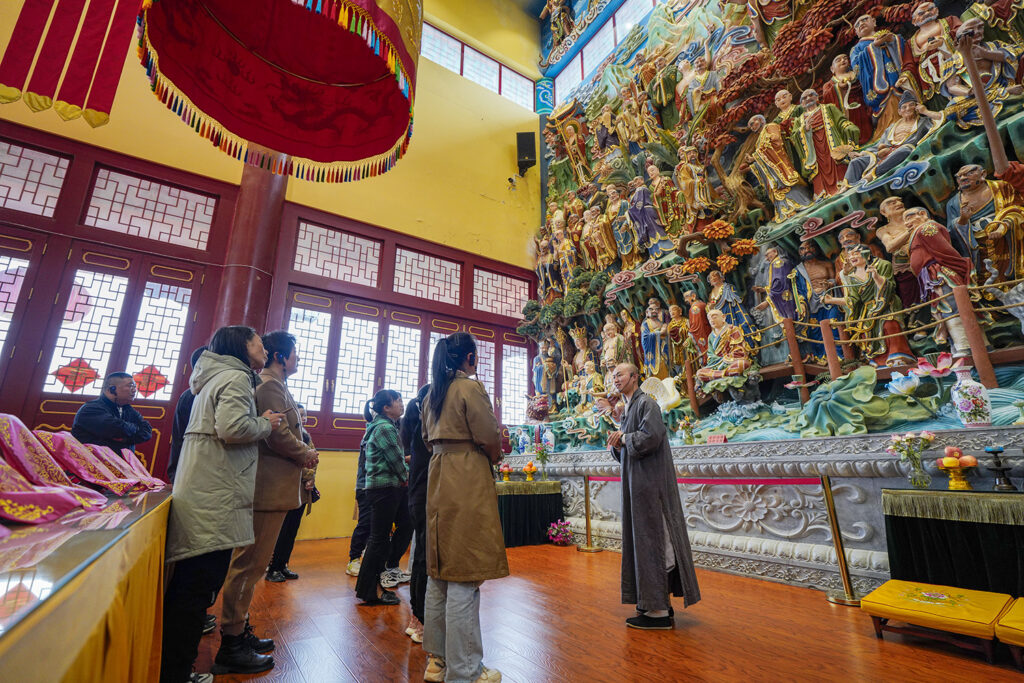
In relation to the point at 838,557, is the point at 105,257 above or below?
above

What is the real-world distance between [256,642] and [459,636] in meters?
0.99

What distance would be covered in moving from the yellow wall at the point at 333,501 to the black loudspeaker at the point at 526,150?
247 inches

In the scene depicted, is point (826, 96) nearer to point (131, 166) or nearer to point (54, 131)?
point (131, 166)

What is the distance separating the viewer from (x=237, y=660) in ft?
5.77

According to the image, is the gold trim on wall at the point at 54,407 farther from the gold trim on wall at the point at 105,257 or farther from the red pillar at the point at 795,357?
the red pillar at the point at 795,357

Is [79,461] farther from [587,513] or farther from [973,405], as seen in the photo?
[973,405]

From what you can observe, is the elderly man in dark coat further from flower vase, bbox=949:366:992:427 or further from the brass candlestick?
flower vase, bbox=949:366:992:427

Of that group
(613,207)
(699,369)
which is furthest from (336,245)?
(699,369)

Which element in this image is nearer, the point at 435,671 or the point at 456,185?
the point at 435,671

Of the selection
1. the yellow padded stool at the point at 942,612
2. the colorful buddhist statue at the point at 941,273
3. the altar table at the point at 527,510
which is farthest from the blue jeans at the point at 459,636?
the colorful buddhist statue at the point at 941,273

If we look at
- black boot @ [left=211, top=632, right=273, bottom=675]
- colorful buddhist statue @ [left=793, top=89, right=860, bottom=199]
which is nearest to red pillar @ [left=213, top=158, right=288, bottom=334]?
black boot @ [left=211, top=632, right=273, bottom=675]

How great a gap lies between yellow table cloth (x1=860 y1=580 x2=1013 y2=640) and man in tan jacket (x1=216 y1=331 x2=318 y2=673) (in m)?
2.54

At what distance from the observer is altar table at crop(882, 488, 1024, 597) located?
204 cm

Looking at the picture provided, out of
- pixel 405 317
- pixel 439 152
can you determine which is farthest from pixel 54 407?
pixel 439 152
